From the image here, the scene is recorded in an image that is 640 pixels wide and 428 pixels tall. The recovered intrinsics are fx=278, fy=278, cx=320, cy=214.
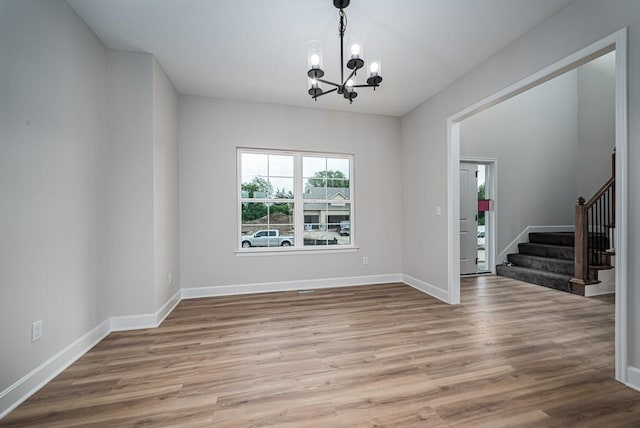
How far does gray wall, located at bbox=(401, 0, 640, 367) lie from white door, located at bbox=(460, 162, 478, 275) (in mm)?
1343

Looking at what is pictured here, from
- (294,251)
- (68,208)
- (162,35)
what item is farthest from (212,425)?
(162,35)

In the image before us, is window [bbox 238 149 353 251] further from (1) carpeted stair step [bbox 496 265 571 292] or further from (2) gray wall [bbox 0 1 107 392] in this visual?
(1) carpeted stair step [bbox 496 265 571 292]

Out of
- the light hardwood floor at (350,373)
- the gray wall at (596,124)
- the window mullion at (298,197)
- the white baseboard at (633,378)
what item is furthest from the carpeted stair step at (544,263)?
the window mullion at (298,197)

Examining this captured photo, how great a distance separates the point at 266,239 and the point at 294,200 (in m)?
0.73

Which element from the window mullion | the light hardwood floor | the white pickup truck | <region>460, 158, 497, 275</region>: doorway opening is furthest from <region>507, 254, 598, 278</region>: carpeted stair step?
the white pickup truck

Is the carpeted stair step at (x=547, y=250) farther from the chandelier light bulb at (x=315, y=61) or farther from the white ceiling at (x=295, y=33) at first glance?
the chandelier light bulb at (x=315, y=61)

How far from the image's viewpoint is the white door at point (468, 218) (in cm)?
516

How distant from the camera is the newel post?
12.9 feet

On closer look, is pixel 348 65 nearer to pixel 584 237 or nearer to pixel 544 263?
pixel 584 237

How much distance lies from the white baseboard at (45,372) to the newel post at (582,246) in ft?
19.3

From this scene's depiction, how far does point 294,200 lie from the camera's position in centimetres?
430

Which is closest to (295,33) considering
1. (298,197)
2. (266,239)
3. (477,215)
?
(298,197)

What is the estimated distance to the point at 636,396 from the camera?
175 cm

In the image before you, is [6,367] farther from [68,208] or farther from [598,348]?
[598,348]
